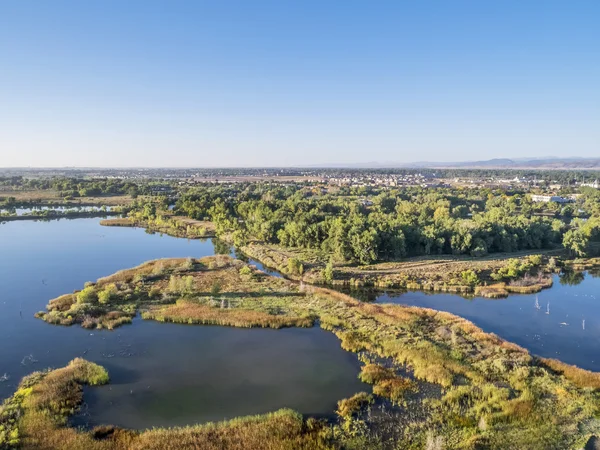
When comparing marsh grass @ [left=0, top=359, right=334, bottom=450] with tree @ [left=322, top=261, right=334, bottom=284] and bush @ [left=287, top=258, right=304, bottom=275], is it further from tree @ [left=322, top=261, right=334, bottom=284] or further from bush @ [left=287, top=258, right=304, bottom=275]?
bush @ [left=287, top=258, right=304, bottom=275]

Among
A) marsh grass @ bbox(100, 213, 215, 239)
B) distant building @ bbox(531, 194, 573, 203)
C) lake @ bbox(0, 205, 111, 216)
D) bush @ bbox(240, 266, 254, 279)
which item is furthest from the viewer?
distant building @ bbox(531, 194, 573, 203)

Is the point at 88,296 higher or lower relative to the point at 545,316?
higher

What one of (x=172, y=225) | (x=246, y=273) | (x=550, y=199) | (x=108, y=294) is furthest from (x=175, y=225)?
(x=550, y=199)

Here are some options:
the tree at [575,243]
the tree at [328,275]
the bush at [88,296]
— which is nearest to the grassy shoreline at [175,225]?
the tree at [328,275]

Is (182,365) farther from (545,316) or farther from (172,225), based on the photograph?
(172,225)

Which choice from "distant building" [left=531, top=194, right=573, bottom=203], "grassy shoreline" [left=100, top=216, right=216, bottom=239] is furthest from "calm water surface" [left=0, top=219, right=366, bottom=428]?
"distant building" [left=531, top=194, right=573, bottom=203]
